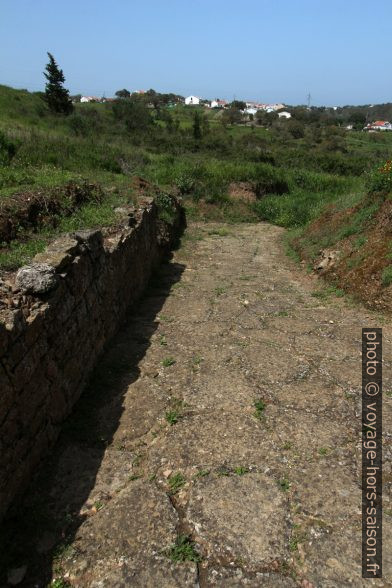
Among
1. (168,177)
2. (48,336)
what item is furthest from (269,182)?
(48,336)

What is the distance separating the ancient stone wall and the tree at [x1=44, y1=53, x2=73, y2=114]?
108 ft

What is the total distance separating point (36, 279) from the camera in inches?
142

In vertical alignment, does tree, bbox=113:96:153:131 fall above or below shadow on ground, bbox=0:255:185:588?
above

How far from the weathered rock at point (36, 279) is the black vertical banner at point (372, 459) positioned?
114 inches

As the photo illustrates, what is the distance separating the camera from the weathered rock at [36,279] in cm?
357

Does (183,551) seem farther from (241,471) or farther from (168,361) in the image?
(168,361)

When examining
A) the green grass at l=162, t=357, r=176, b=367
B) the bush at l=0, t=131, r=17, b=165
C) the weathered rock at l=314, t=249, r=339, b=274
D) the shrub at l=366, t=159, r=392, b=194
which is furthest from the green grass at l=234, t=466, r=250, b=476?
the bush at l=0, t=131, r=17, b=165

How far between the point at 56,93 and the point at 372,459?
124 feet

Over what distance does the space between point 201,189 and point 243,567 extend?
1278cm

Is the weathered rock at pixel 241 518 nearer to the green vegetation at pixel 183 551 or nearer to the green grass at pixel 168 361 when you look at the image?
the green vegetation at pixel 183 551

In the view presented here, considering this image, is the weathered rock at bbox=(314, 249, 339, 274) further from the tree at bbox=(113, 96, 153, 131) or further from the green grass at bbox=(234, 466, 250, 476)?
the tree at bbox=(113, 96, 153, 131)

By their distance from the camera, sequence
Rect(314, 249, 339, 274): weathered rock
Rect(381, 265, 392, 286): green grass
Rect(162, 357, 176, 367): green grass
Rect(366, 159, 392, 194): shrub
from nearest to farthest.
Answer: Rect(162, 357, 176, 367): green grass, Rect(381, 265, 392, 286): green grass, Rect(314, 249, 339, 274): weathered rock, Rect(366, 159, 392, 194): shrub

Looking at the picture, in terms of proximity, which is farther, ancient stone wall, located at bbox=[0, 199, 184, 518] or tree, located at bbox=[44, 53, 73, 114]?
tree, located at bbox=[44, 53, 73, 114]

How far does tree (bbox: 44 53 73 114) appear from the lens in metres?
34.1
